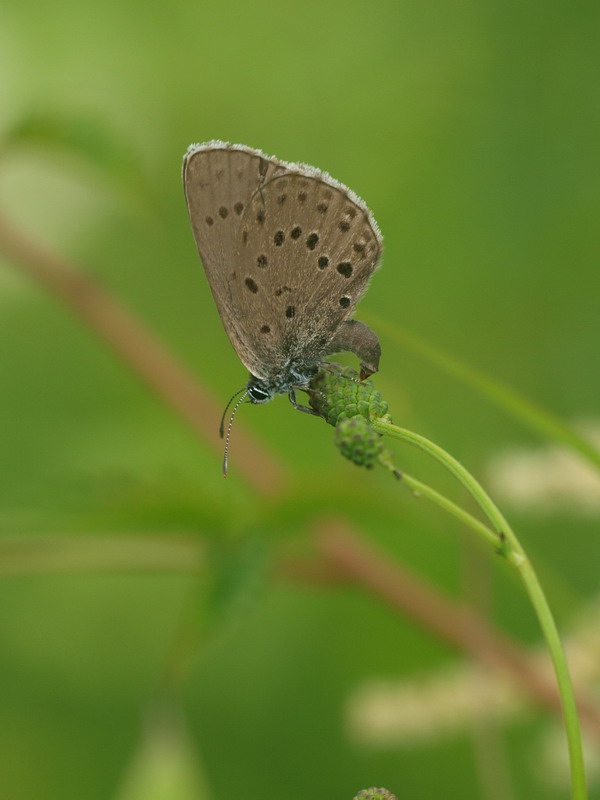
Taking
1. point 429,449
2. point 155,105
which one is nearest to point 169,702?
point 429,449

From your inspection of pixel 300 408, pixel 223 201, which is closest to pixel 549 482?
pixel 300 408

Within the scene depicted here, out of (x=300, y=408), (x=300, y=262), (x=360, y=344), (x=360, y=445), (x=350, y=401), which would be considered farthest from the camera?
(x=300, y=262)

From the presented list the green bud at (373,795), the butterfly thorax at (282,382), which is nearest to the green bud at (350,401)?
the green bud at (373,795)

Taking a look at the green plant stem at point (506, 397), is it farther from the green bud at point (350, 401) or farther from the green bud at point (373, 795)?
the green bud at point (373, 795)

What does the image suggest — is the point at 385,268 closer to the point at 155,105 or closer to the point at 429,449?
the point at 155,105

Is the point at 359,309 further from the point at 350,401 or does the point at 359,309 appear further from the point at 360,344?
the point at 350,401

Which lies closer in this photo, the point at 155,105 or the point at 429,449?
the point at 429,449
